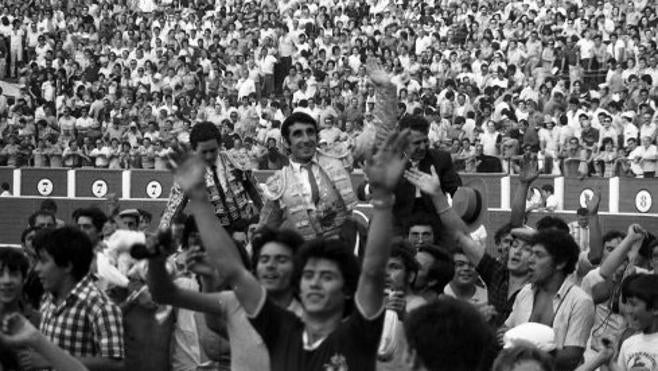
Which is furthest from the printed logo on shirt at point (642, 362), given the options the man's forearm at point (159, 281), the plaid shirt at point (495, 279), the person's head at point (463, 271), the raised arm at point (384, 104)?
the man's forearm at point (159, 281)

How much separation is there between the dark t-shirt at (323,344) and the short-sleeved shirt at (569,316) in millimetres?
2480

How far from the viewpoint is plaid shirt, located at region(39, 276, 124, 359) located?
7340 mm

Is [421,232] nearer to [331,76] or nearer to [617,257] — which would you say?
[617,257]

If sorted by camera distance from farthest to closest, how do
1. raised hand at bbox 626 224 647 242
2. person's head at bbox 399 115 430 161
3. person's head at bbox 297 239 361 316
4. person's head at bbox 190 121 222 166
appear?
person's head at bbox 399 115 430 161 → person's head at bbox 190 121 222 166 → raised hand at bbox 626 224 647 242 → person's head at bbox 297 239 361 316

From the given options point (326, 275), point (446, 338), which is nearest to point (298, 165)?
point (326, 275)

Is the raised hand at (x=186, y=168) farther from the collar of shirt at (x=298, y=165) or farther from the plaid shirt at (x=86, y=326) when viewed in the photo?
the collar of shirt at (x=298, y=165)

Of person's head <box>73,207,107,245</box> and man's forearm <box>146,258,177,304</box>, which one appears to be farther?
person's head <box>73,207,107,245</box>

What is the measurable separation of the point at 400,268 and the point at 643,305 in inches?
42.9

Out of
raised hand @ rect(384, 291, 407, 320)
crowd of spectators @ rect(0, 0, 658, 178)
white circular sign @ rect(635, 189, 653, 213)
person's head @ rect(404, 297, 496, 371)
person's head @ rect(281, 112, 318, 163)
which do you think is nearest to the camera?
person's head @ rect(404, 297, 496, 371)

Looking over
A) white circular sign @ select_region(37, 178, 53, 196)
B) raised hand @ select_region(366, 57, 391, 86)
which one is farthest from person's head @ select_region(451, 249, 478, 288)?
white circular sign @ select_region(37, 178, 53, 196)

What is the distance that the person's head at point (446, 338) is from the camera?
5172 mm

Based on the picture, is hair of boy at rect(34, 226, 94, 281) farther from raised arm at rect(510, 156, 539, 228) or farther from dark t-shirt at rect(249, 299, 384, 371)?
raised arm at rect(510, 156, 539, 228)

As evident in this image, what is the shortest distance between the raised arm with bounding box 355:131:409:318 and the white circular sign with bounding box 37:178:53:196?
25226 mm

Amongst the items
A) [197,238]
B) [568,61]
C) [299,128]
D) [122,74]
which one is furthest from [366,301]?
[122,74]
